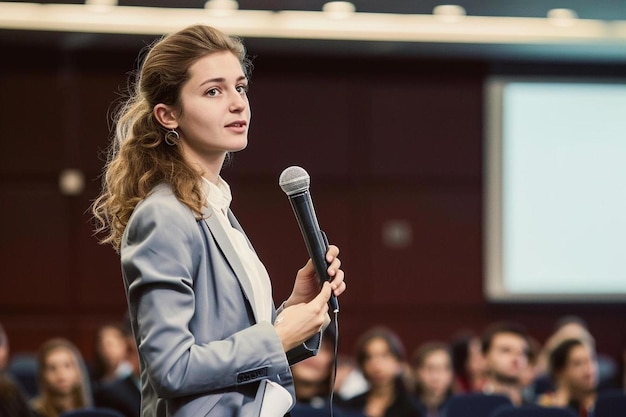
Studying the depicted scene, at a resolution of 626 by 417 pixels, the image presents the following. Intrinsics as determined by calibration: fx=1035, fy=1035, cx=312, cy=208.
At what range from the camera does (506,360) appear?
5.98 metres

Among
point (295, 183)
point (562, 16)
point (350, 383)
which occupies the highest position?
point (562, 16)

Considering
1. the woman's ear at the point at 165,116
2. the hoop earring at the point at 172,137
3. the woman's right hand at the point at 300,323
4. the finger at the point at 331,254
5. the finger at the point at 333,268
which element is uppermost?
the woman's ear at the point at 165,116

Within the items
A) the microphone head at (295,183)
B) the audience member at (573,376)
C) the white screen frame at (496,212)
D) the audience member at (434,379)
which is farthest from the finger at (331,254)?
the white screen frame at (496,212)

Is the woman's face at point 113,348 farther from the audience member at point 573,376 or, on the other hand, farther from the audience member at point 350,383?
the audience member at point 573,376

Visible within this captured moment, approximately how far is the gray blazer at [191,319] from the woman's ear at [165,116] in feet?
0.42

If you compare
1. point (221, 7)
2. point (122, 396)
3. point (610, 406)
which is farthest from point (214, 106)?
point (221, 7)

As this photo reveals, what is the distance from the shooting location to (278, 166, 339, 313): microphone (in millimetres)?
1877

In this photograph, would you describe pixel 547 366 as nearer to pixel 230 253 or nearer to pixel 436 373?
pixel 436 373

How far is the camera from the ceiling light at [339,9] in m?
7.29

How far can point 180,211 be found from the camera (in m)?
1.74

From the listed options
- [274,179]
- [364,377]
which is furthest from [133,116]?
[274,179]

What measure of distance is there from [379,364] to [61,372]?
1894 millimetres

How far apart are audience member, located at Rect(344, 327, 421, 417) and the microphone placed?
4.10m

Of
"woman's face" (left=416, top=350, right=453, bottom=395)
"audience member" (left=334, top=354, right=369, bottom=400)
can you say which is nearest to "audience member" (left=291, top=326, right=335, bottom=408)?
"audience member" (left=334, top=354, right=369, bottom=400)
